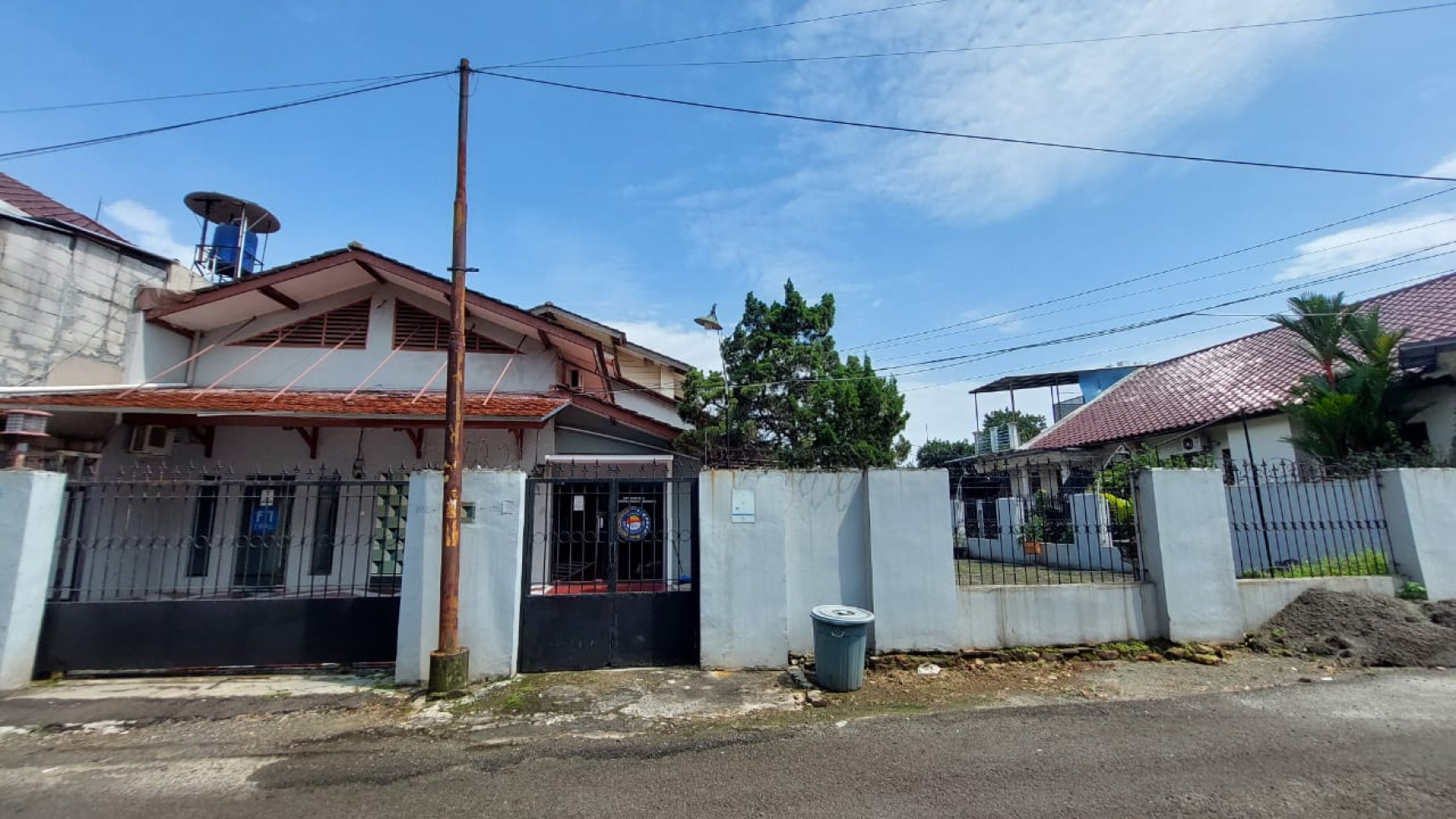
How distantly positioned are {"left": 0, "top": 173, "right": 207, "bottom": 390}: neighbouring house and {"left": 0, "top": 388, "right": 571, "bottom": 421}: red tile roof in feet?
2.45

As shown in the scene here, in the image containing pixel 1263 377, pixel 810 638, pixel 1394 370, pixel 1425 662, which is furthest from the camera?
pixel 1263 377

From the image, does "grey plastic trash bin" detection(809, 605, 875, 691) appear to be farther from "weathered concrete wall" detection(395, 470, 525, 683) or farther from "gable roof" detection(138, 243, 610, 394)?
"gable roof" detection(138, 243, 610, 394)

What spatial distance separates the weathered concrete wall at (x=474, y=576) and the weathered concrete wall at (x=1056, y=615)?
4.89m

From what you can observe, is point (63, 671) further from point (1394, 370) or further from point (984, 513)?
point (1394, 370)

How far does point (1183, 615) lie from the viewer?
24.2 feet

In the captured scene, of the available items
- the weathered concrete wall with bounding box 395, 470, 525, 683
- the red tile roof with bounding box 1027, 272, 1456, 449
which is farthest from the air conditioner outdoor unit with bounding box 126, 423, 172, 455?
the red tile roof with bounding box 1027, 272, 1456, 449

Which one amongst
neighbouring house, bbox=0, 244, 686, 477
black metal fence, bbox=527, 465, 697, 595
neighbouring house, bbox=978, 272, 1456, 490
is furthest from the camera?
neighbouring house, bbox=978, 272, 1456, 490

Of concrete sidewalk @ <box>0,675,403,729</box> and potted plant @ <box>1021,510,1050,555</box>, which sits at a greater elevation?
potted plant @ <box>1021,510,1050,555</box>

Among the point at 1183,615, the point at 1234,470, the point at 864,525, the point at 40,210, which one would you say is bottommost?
the point at 1183,615

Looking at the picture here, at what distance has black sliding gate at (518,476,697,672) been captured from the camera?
7.04 meters

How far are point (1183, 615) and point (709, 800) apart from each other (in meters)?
6.27

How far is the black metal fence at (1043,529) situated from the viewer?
7.79 meters

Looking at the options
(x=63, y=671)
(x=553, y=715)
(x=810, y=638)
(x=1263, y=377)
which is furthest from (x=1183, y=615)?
(x=63, y=671)

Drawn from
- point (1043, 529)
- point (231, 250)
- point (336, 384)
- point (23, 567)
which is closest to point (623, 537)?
point (1043, 529)
